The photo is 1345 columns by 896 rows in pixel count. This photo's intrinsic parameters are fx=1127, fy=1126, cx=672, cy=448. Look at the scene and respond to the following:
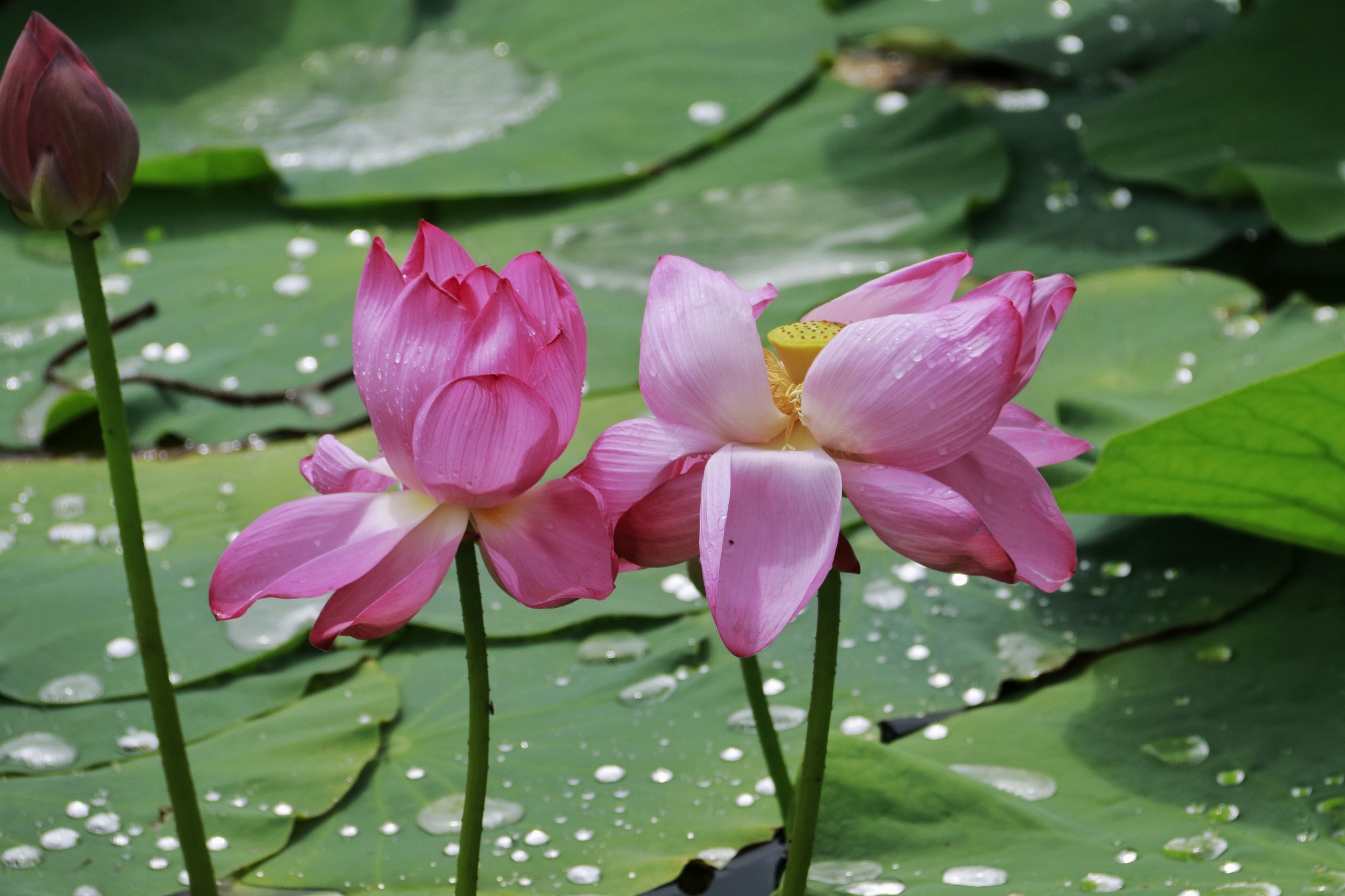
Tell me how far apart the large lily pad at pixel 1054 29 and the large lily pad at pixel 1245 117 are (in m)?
0.22

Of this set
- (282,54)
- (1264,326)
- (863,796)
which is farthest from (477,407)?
(282,54)

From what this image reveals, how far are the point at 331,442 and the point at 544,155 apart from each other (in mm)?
1378

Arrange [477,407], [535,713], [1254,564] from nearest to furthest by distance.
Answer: [477,407]
[535,713]
[1254,564]

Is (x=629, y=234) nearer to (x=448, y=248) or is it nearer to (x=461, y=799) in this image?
(x=461, y=799)

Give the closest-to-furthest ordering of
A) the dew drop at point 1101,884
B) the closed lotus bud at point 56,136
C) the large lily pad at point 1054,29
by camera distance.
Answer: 1. the closed lotus bud at point 56,136
2. the dew drop at point 1101,884
3. the large lily pad at point 1054,29

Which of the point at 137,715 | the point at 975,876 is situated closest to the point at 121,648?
the point at 137,715

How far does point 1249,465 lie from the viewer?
33.6 inches

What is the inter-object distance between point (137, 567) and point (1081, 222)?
148 cm

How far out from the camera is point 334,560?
46 centimetres

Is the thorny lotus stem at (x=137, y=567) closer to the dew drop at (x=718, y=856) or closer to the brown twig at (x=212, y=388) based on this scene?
the dew drop at (x=718, y=856)

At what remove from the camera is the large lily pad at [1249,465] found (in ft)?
2.61

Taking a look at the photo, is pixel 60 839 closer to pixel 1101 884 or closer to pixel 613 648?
pixel 613 648

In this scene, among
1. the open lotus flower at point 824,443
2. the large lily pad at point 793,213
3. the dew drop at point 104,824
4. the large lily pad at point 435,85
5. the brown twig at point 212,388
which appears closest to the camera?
the open lotus flower at point 824,443

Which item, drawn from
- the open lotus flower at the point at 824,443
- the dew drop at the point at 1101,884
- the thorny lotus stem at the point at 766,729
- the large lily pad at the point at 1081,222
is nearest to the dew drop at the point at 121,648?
the thorny lotus stem at the point at 766,729
